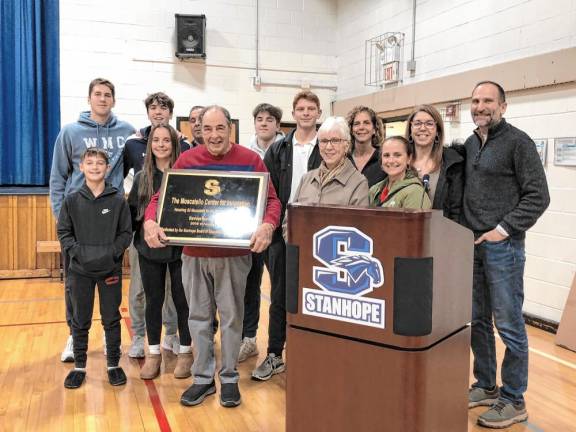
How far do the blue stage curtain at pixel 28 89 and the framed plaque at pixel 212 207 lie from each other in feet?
15.8

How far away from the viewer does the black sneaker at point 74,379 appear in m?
3.16

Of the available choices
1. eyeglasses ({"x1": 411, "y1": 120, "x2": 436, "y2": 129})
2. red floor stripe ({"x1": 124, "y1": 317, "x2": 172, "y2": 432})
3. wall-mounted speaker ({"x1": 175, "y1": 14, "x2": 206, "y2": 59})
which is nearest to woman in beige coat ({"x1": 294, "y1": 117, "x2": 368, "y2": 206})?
eyeglasses ({"x1": 411, "y1": 120, "x2": 436, "y2": 129})

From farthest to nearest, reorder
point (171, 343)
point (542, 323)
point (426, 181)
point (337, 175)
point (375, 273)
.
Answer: point (542, 323) → point (171, 343) → point (426, 181) → point (337, 175) → point (375, 273)

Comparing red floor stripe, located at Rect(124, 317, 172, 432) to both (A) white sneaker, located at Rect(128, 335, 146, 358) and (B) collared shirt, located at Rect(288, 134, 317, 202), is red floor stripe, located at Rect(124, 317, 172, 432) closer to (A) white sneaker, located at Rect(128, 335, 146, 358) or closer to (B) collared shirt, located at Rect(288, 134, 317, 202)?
(A) white sneaker, located at Rect(128, 335, 146, 358)

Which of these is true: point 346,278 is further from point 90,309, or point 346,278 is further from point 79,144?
point 79,144

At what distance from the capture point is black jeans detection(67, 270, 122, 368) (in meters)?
→ 3.11

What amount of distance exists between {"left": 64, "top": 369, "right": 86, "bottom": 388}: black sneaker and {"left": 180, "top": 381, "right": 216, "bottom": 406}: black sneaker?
0.67m

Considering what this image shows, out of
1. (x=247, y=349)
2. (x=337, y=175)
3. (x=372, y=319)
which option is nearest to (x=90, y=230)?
(x=247, y=349)

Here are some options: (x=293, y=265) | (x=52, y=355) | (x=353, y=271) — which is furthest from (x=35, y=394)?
(x=353, y=271)

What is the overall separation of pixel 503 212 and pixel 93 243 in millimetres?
2147

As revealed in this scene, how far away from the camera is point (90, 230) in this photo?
3.08 metres

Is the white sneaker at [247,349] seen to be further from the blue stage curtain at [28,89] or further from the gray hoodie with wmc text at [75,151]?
the blue stage curtain at [28,89]

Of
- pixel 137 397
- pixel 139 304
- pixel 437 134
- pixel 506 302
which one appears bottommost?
pixel 137 397

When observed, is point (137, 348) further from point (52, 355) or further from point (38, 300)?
point (38, 300)
